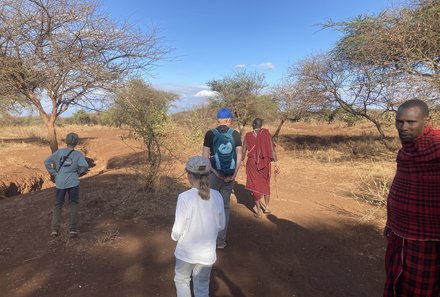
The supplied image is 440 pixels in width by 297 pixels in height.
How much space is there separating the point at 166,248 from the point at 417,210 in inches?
133

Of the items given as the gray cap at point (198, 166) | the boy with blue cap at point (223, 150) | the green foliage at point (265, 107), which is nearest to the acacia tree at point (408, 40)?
the boy with blue cap at point (223, 150)

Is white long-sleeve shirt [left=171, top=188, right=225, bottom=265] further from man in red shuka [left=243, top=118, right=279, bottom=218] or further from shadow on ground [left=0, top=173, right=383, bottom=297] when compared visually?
man in red shuka [left=243, top=118, right=279, bottom=218]

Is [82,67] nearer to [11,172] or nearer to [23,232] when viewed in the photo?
[23,232]

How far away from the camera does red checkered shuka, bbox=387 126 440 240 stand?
7.32ft

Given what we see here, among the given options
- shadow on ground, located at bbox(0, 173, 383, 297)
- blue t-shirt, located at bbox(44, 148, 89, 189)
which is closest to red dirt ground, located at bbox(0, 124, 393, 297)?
shadow on ground, located at bbox(0, 173, 383, 297)

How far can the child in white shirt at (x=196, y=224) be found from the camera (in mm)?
2750

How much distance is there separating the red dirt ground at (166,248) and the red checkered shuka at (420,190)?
178cm

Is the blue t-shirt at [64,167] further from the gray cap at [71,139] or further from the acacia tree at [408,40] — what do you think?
the acacia tree at [408,40]

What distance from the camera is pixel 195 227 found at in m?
2.78

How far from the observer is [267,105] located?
19.9 metres

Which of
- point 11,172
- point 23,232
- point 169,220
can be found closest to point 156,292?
point 169,220

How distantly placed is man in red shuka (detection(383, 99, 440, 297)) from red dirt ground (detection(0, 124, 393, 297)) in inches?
64.3

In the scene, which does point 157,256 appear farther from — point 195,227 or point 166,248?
point 195,227

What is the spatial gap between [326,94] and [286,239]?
401 inches
